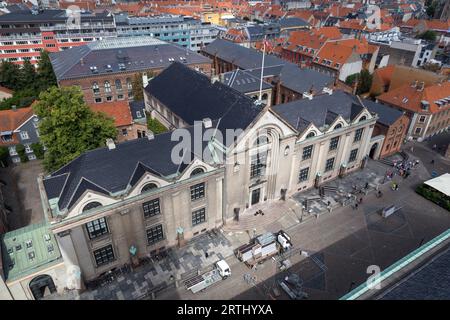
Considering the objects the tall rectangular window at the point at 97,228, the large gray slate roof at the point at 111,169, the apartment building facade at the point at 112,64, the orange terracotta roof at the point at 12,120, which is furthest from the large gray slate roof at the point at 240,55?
the tall rectangular window at the point at 97,228

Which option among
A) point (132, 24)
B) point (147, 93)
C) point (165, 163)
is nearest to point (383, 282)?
point (165, 163)

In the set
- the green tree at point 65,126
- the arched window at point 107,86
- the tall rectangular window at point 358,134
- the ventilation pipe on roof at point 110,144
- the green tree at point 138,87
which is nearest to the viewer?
the ventilation pipe on roof at point 110,144

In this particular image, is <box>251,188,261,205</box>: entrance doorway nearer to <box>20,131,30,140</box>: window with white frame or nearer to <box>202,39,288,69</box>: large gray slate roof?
<box>20,131,30,140</box>: window with white frame

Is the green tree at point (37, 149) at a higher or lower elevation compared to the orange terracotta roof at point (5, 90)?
lower

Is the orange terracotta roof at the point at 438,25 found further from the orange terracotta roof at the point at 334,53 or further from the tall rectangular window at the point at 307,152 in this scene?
the tall rectangular window at the point at 307,152

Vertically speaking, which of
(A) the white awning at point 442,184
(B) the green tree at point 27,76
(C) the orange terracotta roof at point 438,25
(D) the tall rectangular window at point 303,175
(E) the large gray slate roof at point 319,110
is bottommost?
(A) the white awning at point 442,184

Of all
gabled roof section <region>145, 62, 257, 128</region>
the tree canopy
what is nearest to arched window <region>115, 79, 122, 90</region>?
gabled roof section <region>145, 62, 257, 128</region>

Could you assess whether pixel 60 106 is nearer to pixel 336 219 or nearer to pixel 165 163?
pixel 165 163
